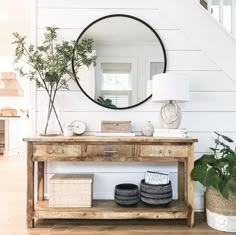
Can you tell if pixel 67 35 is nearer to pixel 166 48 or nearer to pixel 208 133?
pixel 166 48

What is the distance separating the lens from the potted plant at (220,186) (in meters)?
2.02

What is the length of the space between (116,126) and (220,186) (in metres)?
0.97

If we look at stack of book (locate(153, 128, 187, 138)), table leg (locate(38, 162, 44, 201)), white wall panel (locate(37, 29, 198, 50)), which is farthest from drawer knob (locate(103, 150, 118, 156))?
white wall panel (locate(37, 29, 198, 50))

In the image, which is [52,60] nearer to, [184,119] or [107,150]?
[107,150]

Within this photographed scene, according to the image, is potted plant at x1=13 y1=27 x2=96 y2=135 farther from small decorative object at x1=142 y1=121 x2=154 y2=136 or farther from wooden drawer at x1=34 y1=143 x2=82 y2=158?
small decorative object at x1=142 y1=121 x2=154 y2=136

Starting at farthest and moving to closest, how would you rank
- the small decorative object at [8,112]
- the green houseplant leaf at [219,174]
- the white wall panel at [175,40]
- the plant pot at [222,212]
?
the small decorative object at [8,112] < the white wall panel at [175,40] < the plant pot at [222,212] < the green houseplant leaf at [219,174]

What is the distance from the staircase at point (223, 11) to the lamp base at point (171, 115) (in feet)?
3.14

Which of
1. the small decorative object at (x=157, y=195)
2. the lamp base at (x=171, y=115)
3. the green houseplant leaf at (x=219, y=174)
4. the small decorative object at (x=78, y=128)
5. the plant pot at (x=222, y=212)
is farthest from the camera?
the small decorative object at (x=78, y=128)

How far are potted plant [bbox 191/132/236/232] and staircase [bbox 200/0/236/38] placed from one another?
124 cm

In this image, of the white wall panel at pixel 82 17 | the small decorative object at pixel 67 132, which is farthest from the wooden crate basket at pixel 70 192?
the white wall panel at pixel 82 17

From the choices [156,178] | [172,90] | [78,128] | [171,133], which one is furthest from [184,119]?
[78,128]

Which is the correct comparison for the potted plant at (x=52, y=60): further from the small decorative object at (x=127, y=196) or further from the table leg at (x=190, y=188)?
the table leg at (x=190, y=188)

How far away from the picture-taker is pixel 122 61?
258cm

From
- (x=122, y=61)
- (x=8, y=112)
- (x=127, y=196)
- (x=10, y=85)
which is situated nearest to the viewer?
(x=127, y=196)
